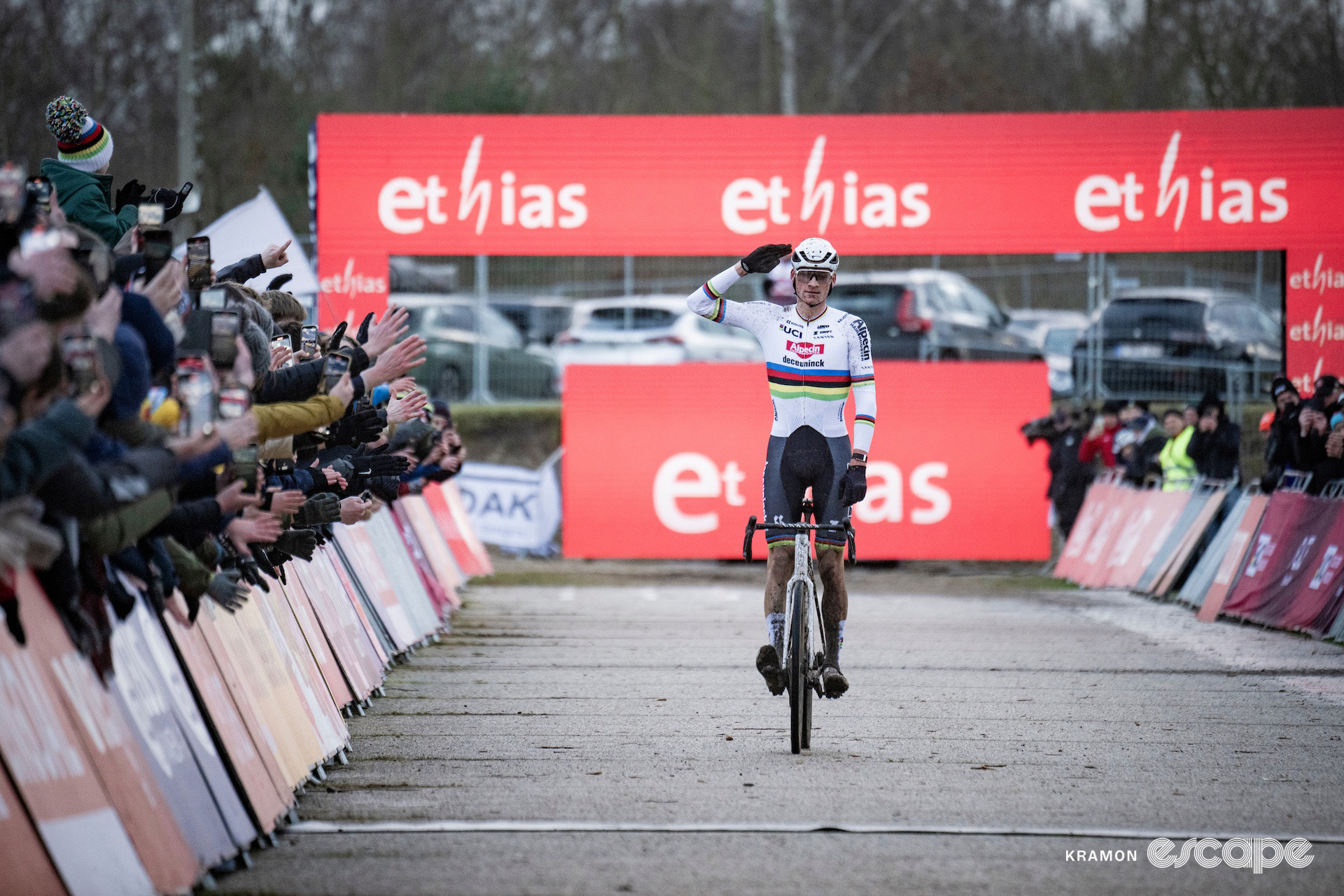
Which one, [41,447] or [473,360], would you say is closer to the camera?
[41,447]

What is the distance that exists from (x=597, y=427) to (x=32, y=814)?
57.2 ft

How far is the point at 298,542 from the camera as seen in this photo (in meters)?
8.30

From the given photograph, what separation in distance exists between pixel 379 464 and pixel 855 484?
261 cm

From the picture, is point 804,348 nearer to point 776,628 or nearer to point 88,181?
point 776,628

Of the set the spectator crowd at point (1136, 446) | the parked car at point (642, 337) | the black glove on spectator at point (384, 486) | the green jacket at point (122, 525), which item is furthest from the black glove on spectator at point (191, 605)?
the parked car at point (642, 337)

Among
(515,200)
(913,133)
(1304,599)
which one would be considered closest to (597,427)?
(515,200)

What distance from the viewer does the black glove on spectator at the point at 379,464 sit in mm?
9609

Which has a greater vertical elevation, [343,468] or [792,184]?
[792,184]

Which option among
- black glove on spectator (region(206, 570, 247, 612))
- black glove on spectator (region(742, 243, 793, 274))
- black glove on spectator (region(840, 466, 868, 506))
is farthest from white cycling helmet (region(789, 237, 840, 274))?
black glove on spectator (region(206, 570, 247, 612))

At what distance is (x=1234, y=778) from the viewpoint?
7668mm

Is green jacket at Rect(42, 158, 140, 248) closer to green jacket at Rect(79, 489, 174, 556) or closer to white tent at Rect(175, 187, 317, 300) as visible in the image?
green jacket at Rect(79, 489, 174, 556)

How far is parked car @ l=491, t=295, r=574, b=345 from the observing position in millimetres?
25234

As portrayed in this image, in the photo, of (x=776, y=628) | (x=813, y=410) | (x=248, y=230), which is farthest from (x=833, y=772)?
(x=248, y=230)

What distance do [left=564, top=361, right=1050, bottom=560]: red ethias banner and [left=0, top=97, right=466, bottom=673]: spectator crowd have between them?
42.5 feet
